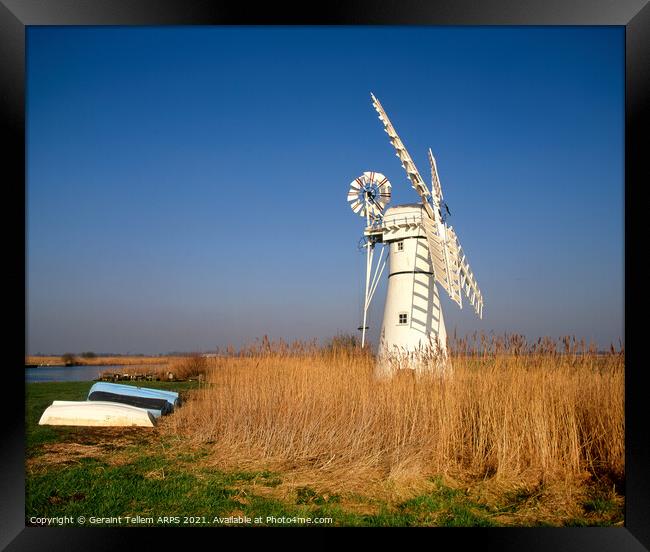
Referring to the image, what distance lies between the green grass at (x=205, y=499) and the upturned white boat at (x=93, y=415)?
3.84 ft

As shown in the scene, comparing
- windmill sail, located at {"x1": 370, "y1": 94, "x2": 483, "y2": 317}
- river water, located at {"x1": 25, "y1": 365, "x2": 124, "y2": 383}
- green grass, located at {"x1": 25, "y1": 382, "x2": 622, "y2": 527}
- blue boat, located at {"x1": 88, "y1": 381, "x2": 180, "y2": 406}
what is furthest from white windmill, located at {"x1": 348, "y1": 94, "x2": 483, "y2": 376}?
river water, located at {"x1": 25, "y1": 365, "x2": 124, "y2": 383}

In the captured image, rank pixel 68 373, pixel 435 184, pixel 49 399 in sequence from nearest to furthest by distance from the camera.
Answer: pixel 49 399 < pixel 435 184 < pixel 68 373

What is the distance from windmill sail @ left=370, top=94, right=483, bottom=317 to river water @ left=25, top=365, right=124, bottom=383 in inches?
306

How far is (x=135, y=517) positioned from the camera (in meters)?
3.69

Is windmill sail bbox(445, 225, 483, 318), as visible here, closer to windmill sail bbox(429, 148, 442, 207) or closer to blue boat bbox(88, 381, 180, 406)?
windmill sail bbox(429, 148, 442, 207)

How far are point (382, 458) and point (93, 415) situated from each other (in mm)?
3735

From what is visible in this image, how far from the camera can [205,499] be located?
387 centimetres

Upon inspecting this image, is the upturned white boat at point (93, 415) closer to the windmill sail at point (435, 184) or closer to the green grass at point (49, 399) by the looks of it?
the green grass at point (49, 399)

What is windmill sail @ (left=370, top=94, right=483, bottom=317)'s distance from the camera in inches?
359

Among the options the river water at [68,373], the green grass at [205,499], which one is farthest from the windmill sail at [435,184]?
the river water at [68,373]

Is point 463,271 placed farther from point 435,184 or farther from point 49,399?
point 49,399

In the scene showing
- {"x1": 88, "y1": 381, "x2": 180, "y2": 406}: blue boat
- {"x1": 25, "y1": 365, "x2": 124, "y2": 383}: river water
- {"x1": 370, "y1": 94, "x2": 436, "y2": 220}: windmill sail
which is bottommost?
{"x1": 25, "y1": 365, "x2": 124, "y2": 383}: river water
